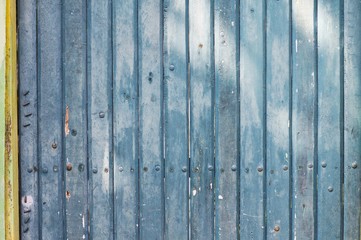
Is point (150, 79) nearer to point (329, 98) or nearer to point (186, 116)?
point (186, 116)

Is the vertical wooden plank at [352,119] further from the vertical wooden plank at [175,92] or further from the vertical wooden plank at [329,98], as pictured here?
the vertical wooden plank at [175,92]

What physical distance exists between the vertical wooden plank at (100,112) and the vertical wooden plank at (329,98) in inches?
32.4

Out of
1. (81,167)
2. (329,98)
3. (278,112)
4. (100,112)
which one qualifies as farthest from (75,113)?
(329,98)

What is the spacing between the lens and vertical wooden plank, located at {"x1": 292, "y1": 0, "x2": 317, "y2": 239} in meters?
2.19

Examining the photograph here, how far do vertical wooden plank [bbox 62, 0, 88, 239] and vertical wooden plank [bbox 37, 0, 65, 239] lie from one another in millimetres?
25

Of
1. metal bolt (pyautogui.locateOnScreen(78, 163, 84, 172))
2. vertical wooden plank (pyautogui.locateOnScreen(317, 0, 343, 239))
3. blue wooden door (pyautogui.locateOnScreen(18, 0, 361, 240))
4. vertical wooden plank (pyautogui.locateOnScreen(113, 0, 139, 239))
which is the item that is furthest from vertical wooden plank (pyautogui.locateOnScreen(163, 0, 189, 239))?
vertical wooden plank (pyautogui.locateOnScreen(317, 0, 343, 239))

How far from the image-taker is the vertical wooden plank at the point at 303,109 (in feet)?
7.19

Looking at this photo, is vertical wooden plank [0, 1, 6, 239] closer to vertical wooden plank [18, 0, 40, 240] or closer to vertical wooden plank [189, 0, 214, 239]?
vertical wooden plank [18, 0, 40, 240]

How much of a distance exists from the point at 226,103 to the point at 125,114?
397 millimetres

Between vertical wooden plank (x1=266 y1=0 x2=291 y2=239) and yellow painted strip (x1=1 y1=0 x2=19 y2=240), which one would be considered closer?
yellow painted strip (x1=1 y1=0 x2=19 y2=240)

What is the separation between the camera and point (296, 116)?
2197mm

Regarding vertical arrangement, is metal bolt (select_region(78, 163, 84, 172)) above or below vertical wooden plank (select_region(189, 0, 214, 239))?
below

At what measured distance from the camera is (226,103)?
7.18 feet

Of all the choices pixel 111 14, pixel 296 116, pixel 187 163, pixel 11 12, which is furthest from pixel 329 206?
pixel 11 12
